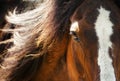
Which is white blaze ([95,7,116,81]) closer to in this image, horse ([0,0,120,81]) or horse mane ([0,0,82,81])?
horse ([0,0,120,81])

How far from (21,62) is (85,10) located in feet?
2.46

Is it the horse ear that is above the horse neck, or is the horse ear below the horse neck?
above

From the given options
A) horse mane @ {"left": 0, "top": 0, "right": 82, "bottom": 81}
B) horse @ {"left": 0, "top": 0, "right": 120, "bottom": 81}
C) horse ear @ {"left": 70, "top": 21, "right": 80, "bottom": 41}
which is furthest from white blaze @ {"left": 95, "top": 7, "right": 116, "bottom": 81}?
horse mane @ {"left": 0, "top": 0, "right": 82, "bottom": 81}

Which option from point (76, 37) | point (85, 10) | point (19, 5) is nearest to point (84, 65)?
point (76, 37)

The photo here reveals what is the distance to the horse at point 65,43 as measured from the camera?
2385mm

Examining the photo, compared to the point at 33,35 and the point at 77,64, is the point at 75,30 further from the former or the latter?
the point at 33,35

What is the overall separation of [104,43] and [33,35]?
750 millimetres

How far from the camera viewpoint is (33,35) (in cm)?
291

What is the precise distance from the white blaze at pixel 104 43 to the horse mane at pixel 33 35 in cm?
31

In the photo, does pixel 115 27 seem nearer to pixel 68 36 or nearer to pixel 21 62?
pixel 68 36

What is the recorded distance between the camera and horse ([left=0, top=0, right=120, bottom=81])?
7.82 feet

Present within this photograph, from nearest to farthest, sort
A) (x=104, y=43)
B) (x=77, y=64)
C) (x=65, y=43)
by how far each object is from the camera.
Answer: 1. (x=104, y=43)
2. (x=77, y=64)
3. (x=65, y=43)

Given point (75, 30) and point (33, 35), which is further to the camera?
point (33, 35)

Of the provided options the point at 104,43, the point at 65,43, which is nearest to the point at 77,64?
the point at 65,43
